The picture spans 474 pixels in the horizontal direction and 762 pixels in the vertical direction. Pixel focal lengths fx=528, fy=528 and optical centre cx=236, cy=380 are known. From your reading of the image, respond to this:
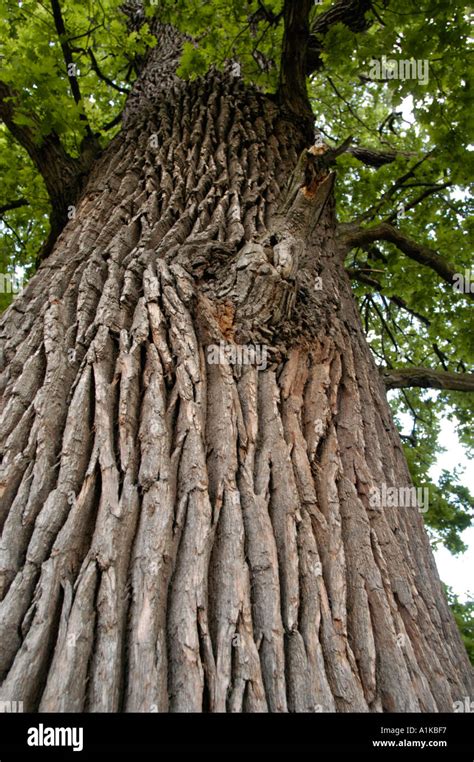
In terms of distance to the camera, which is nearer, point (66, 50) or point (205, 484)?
point (205, 484)

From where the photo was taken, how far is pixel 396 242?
4.58 metres

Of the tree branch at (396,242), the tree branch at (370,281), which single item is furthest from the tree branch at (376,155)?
the tree branch at (396,242)

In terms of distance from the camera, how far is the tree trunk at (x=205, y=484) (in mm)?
1581

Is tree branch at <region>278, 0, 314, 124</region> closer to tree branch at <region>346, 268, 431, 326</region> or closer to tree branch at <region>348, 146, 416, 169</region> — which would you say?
tree branch at <region>346, 268, 431, 326</region>

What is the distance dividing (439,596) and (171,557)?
1.39m

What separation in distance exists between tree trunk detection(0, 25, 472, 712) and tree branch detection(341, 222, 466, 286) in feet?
3.09

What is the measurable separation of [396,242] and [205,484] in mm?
3378

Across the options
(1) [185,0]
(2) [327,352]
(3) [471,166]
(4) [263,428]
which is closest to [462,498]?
(3) [471,166]

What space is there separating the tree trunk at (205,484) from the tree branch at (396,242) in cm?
94

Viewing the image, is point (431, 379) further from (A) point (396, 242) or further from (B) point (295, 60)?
(B) point (295, 60)

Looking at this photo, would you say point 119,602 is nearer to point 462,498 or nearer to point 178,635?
point 178,635
